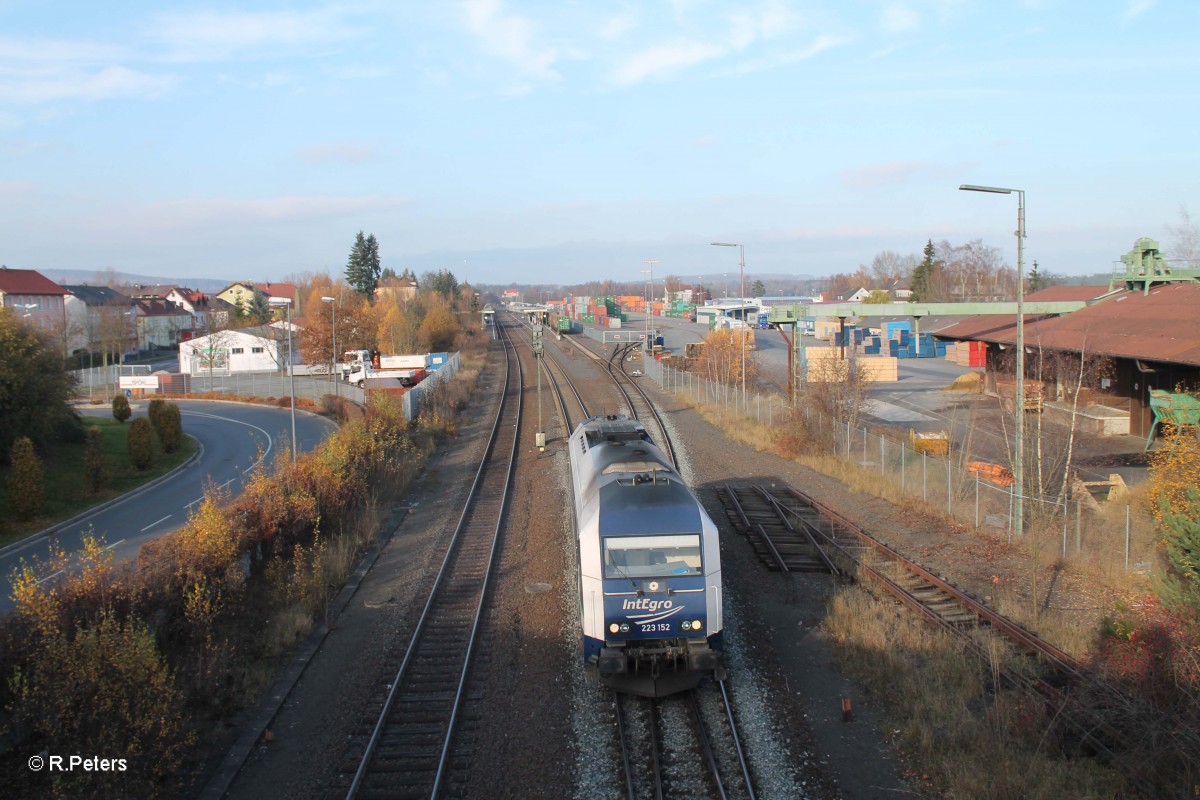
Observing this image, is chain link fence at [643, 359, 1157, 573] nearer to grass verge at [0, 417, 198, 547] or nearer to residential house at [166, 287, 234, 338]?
grass verge at [0, 417, 198, 547]

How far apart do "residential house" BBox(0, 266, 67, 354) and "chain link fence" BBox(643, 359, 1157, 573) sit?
73434 mm

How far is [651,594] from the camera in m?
10.4

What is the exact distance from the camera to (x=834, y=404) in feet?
89.8

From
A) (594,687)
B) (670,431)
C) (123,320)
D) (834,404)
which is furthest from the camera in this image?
(123,320)

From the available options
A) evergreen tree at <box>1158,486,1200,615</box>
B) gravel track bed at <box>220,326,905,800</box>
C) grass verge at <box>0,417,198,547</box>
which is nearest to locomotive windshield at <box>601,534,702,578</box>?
gravel track bed at <box>220,326,905,800</box>

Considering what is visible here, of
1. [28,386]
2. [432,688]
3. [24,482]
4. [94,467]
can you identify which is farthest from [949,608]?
[28,386]

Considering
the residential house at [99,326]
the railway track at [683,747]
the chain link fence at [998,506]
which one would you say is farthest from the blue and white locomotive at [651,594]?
the residential house at [99,326]

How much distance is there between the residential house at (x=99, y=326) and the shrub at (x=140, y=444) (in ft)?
125

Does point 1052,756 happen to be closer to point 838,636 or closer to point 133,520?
point 838,636

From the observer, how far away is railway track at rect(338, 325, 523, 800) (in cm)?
910

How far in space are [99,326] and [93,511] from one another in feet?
189

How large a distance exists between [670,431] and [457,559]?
52.7ft

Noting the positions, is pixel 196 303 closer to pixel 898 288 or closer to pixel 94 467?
pixel 898 288

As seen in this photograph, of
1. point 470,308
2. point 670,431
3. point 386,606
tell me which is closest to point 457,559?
point 386,606
